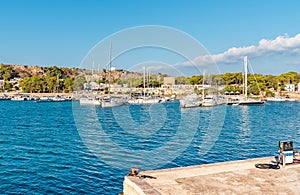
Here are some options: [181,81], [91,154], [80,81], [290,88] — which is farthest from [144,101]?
[290,88]

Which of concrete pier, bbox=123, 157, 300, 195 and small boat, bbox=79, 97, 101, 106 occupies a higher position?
small boat, bbox=79, 97, 101, 106

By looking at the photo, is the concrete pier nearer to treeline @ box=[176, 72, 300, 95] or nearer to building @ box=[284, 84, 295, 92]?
treeline @ box=[176, 72, 300, 95]

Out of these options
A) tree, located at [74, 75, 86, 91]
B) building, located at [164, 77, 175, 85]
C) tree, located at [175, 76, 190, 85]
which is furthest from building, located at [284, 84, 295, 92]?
tree, located at [74, 75, 86, 91]

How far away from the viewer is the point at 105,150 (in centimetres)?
2516

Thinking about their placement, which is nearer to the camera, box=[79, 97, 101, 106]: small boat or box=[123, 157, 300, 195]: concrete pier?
box=[123, 157, 300, 195]: concrete pier

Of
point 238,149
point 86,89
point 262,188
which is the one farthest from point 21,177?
point 86,89

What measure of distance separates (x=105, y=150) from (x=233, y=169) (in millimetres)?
14251

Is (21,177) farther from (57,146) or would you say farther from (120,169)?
(57,146)

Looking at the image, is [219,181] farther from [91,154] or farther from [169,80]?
[169,80]

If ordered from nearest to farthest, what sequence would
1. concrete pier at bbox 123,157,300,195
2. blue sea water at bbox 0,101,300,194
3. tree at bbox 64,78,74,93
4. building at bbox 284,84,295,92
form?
1. concrete pier at bbox 123,157,300,195
2. blue sea water at bbox 0,101,300,194
3. tree at bbox 64,78,74,93
4. building at bbox 284,84,295,92

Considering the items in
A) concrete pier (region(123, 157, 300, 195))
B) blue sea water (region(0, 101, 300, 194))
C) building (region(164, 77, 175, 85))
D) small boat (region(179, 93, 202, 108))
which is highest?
building (region(164, 77, 175, 85))

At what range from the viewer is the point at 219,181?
11.1 meters

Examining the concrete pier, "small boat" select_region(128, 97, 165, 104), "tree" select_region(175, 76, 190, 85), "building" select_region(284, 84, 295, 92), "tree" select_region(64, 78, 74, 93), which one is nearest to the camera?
the concrete pier

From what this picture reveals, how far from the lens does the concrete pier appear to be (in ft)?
33.2
